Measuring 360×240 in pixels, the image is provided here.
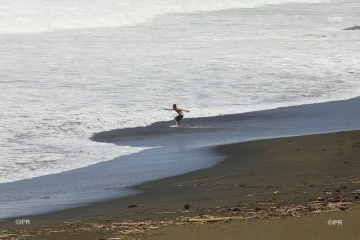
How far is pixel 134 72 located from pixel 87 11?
27.2 m

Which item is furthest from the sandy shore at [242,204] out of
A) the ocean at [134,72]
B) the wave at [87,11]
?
the wave at [87,11]

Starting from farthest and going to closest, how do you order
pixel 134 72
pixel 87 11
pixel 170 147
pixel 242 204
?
pixel 87 11, pixel 134 72, pixel 170 147, pixel 242 204

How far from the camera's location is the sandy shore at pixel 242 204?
21.8 ft

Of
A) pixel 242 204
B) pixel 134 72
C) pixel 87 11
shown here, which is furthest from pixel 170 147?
pixel 87 11

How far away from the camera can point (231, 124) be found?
14.9 meters

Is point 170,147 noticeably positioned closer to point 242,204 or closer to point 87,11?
point 242,204

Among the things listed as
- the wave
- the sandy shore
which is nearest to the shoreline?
the sandy shore

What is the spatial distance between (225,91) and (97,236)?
12.8 metres

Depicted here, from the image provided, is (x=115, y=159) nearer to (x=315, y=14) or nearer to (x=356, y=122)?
(x=356, y=122)

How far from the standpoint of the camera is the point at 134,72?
23.1m

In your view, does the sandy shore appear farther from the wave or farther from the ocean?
the wave

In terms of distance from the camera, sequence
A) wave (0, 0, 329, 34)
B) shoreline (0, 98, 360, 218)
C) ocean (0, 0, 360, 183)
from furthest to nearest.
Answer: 1. wave (0, 0, 329, 34)
2. ocean (0, 0, 360, 183)
3. shoreline (0, 98, 360, 218)

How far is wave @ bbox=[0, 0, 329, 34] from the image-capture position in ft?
140

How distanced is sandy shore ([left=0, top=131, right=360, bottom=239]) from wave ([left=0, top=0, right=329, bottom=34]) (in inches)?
1191
